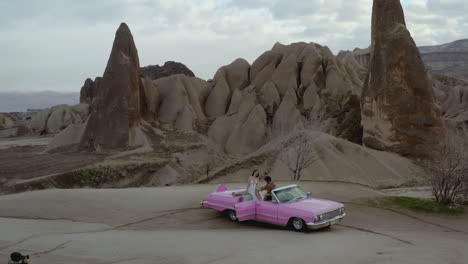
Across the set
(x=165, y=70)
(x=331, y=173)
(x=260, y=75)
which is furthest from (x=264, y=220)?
(x=165, y=70)

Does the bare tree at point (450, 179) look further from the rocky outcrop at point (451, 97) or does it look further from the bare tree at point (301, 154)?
the rocky outcrop at point (451, 97)

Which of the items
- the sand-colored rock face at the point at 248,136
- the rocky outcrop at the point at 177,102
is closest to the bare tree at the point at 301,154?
the sand-colored rock face at the point at 248,136

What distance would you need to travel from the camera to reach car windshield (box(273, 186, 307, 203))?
12.0 m

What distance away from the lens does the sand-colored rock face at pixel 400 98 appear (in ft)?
131

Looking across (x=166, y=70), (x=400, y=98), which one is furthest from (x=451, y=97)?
(x=166, y=70)

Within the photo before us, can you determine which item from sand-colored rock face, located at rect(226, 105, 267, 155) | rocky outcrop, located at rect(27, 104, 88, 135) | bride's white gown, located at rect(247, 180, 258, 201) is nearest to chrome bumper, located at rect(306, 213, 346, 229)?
bride's white gown, located at rect(247, 180, 258, 201)

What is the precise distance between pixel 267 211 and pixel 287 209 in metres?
0.68

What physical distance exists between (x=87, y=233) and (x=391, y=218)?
8.67m

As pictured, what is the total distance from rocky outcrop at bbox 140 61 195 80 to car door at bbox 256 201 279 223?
8576cm

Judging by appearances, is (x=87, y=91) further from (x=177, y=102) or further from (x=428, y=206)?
(x=428, y=206)

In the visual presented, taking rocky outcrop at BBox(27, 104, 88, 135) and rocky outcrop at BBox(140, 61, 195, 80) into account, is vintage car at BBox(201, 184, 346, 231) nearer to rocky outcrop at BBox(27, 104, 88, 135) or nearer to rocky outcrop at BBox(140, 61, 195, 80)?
rocky outcrop at BBox(27, 104, 88, 135)

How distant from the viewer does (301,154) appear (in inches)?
1300

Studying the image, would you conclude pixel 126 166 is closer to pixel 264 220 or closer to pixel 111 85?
pixel 111 85

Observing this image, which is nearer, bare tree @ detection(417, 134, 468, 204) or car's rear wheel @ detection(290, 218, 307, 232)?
car's rear wheel @ detection(290, 218, 307, 232)
